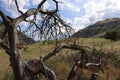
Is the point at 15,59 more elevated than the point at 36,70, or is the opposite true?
the point at 15,59

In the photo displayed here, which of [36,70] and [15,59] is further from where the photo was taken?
[36,70]

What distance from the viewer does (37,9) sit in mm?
12398

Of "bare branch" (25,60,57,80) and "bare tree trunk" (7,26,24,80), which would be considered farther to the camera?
"bare branch" (25,60,57,80)

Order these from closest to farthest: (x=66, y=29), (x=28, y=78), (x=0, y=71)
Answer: (x=28, y=78), (x=66, y=29), (x=0, y=71)

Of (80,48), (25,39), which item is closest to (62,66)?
(25,39)

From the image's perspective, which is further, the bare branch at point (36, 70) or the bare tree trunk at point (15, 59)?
the bare branch at point (36, 70)

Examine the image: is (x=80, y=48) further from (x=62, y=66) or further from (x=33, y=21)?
(x=62, y=66)

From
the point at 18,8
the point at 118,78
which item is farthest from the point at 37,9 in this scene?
the point at 118,78

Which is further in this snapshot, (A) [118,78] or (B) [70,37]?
(A) [118,78]

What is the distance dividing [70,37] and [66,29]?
34 cm

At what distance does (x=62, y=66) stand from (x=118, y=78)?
5662 millimetres

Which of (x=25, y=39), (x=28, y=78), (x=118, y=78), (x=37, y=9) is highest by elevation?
(x=37, y=9)

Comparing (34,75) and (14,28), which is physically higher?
(14,28)

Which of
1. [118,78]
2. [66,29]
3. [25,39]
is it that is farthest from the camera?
[118,78]
